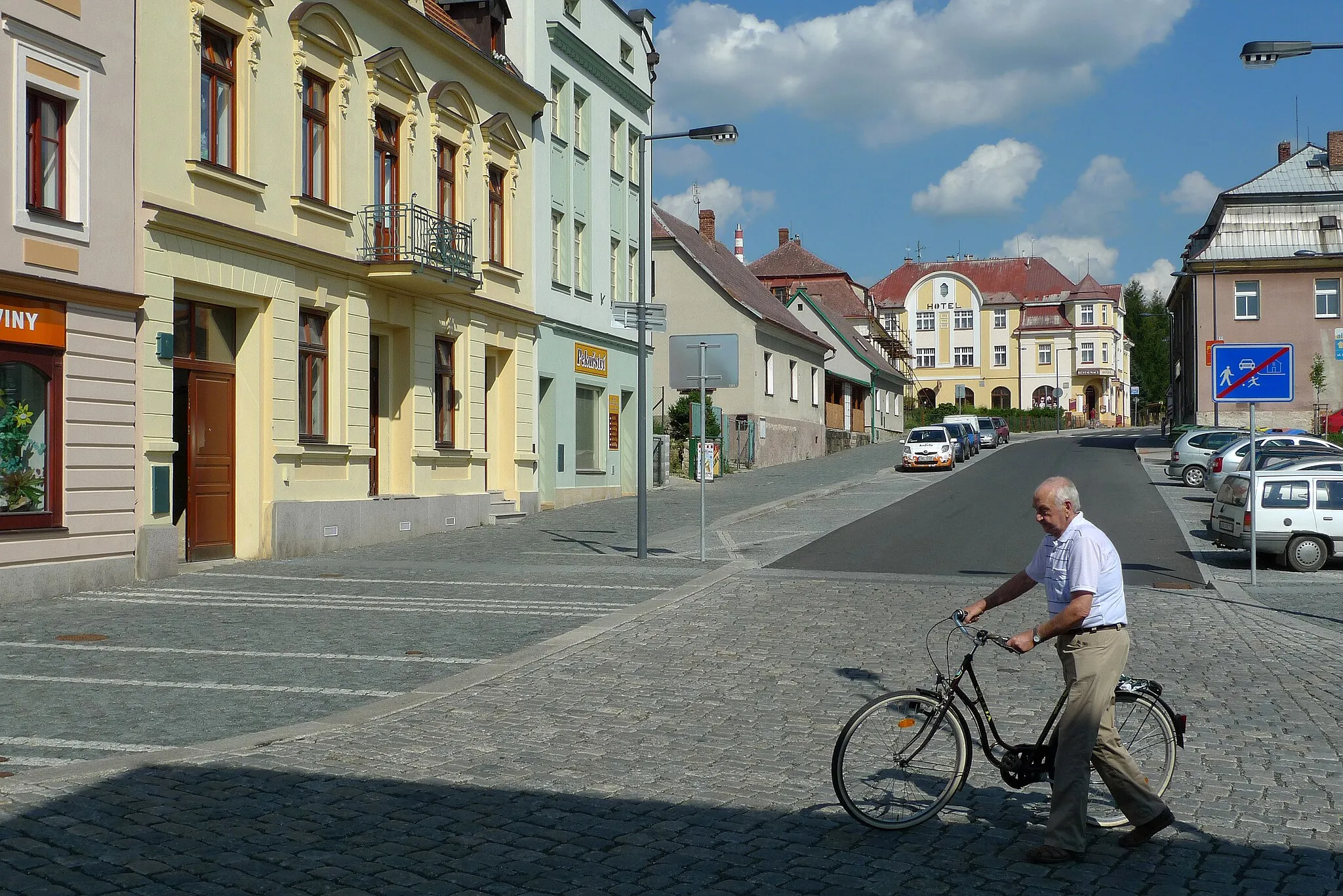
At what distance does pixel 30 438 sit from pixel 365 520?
23.2 feet

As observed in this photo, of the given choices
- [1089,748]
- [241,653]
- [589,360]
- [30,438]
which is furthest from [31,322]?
[589,360]

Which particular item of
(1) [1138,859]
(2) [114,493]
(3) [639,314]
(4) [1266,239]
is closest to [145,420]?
(2) [114,493]

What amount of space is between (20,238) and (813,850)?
12.0 meters

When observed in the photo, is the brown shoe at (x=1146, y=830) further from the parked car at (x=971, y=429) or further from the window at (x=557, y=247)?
the parked car at (x=971, y=429)

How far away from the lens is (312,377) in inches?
800

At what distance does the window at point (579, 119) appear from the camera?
3092 centimetres

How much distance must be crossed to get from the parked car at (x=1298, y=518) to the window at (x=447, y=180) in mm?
14495

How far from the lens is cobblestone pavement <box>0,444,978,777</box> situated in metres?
8.45

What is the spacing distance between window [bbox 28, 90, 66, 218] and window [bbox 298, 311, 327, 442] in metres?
5.17

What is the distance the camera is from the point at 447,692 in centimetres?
938

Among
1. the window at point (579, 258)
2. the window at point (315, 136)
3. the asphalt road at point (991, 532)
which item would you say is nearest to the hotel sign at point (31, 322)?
the window at point (315, 136)

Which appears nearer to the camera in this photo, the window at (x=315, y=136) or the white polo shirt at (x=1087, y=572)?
the white polo shirt at (x=1087, y=572)

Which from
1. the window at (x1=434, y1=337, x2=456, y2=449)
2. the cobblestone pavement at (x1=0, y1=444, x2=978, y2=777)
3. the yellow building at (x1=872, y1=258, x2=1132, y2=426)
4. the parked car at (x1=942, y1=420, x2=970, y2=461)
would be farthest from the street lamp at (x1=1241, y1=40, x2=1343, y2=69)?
the yellow building at (x1=872, y1=258, x2=1132, y2=426)

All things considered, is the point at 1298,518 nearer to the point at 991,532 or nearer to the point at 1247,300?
the point at 991,532
